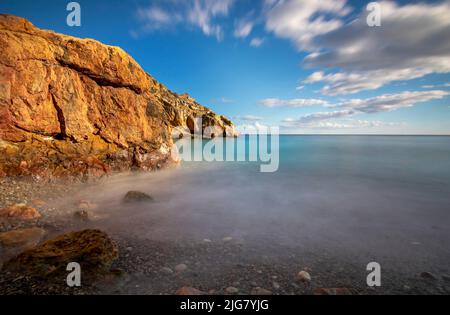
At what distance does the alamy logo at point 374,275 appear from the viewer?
3.75 metres

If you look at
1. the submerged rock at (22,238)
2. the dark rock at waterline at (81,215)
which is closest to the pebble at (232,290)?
the submerged rock at (22,238)

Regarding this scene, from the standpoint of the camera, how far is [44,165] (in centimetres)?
934

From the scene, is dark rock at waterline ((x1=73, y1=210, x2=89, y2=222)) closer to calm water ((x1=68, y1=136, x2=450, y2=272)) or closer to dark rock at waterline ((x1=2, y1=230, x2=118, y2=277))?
calm water ((x1=68, y1=136, x2=450, y2=272))

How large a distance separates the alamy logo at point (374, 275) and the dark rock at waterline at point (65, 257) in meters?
Result: 4.76

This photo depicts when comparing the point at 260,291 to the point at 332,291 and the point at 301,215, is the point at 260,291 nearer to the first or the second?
the point at 332,291

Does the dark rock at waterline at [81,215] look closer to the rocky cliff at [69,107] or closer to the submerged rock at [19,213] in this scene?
the submerged rock at [19,213]

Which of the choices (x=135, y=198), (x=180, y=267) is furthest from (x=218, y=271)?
(x=135, y=198)

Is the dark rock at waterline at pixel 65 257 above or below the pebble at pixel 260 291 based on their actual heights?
above

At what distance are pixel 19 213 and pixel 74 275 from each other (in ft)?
13.2

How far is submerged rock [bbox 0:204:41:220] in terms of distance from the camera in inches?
227

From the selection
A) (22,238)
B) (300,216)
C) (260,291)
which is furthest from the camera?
(300,216)

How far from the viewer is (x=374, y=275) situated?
13.1 ft
